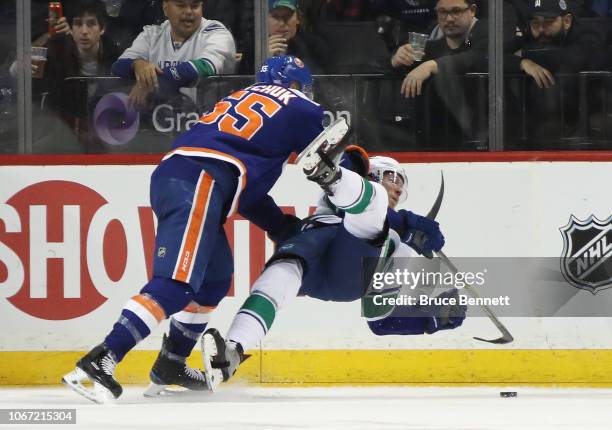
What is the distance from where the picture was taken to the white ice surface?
3.98 m

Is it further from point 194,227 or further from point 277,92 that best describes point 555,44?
point 194,227

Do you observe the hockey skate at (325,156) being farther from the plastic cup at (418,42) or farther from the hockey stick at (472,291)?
the plastic cup at (418,42)

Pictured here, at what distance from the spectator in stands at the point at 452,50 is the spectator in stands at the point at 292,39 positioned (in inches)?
12.1

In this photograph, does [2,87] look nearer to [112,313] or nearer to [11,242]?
[11,242]

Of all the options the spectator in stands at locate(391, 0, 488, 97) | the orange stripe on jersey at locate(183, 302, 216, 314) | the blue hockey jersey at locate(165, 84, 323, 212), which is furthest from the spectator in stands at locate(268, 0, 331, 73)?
the orange stripe on jersey at locate(183, 302, 216, 314)

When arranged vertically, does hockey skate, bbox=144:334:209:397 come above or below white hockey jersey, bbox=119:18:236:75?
below

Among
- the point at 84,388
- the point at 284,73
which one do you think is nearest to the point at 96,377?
the point at 84,388

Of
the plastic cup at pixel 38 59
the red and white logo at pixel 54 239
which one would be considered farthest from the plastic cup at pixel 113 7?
the red and white logo at pixel 54 239

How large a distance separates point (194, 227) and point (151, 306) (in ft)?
0.90

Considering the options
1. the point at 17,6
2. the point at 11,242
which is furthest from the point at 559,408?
the point at 17,6

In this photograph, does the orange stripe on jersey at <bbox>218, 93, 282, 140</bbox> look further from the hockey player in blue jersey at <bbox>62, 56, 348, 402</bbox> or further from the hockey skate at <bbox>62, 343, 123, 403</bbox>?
the hockey skate at <bbox>62, 343, 123, 403</bbox>

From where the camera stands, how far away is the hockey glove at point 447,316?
221 inches

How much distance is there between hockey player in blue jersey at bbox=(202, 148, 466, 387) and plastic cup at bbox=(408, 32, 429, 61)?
0.58 meters

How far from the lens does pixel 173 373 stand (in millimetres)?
4867
